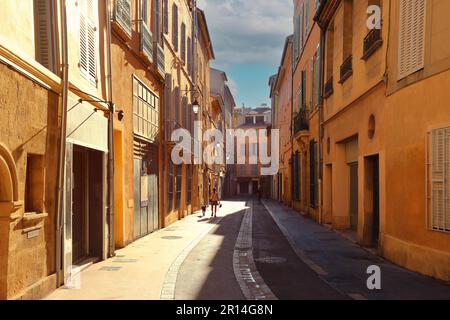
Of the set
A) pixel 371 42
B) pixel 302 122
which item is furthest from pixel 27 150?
pixel 302 122

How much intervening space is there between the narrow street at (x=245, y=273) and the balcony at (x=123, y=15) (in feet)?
18.5

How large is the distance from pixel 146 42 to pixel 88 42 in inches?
223

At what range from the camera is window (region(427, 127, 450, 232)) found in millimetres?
8773

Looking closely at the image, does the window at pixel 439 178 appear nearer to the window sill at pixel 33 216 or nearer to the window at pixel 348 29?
the window sill at pixel 33 216

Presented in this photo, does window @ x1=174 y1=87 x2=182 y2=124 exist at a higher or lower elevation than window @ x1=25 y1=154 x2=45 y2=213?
higher

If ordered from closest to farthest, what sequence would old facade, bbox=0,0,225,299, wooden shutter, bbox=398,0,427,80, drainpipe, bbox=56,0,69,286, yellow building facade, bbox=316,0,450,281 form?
old facade, bbox=0,0,225,299
drainpipe, bbox=56,0,69,286
yellow building facade, bbox=316,0,450,281
wooden shutter, bbox=398,0,427,80

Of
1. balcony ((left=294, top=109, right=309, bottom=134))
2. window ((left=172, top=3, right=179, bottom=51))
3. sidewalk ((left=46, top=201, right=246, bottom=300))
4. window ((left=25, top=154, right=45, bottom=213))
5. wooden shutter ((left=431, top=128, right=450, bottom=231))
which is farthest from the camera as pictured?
balcony ((left=294, top=109, right=309, bottom=134))

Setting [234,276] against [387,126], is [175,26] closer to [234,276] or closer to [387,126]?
[387,126]

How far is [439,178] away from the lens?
9008 mm

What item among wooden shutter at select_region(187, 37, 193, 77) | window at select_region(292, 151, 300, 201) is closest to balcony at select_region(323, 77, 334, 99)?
window at select_region(292, 151, 300, 201)

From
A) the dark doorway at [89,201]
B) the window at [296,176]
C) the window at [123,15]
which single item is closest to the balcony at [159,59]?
the window at [123,15]

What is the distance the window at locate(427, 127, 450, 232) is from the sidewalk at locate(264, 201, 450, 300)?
3.56 ft

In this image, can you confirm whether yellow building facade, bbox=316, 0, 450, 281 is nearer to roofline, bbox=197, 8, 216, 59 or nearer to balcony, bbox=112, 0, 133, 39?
balcony, bbox=112, 0, 133, 39

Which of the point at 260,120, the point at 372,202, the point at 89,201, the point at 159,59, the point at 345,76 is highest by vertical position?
the point at 260,120
